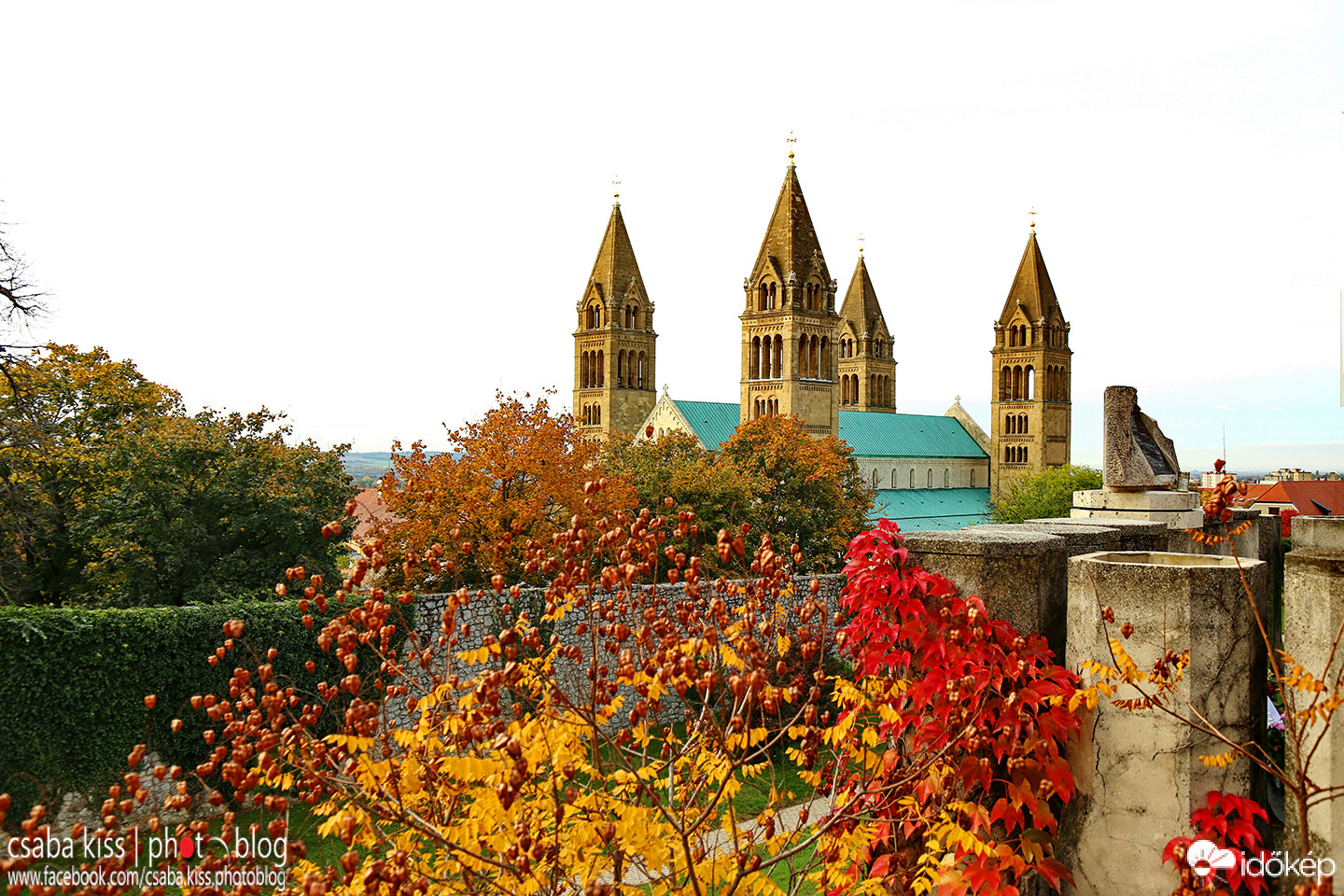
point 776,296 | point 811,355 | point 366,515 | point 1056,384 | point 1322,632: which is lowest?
point 366,515

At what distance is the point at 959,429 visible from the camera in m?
72.9

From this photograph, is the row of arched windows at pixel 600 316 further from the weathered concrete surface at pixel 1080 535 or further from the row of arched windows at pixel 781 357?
the weathered concrete surface at pixel 1080 535

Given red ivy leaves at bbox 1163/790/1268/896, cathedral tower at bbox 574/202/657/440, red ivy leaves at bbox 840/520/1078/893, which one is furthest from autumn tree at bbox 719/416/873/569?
cathedral tower at bbox 574/202/657/440

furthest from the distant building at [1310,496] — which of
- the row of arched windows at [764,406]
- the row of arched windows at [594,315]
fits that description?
the row of arched windows at [594,315]

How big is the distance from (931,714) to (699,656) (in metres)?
1.15

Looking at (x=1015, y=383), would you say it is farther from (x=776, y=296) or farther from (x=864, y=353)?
(x=776, y=296)

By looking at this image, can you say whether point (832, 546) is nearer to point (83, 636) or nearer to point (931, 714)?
point (83, 636)

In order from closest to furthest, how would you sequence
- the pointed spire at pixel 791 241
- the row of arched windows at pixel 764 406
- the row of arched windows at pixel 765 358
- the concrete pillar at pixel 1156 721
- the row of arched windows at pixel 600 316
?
the concrete pillar at pixel 1156 721
the pointed spire at pixel 791 241
the row of arched windows at pixel 764 406
the row of arched windows at pixel 765 358
the row of arched windows at pixel 600 316

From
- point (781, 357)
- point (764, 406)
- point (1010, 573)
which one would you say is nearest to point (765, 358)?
point (781, 357)

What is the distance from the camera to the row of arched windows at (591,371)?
196ft

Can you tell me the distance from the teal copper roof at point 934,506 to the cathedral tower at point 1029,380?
99.5 inches

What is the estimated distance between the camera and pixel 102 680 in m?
11.6

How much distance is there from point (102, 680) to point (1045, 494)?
56991 millimetres

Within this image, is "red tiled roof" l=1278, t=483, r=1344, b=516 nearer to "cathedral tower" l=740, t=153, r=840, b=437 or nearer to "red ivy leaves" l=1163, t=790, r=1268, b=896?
"cathedral tower" l=740, t=153, r=840, b=437
